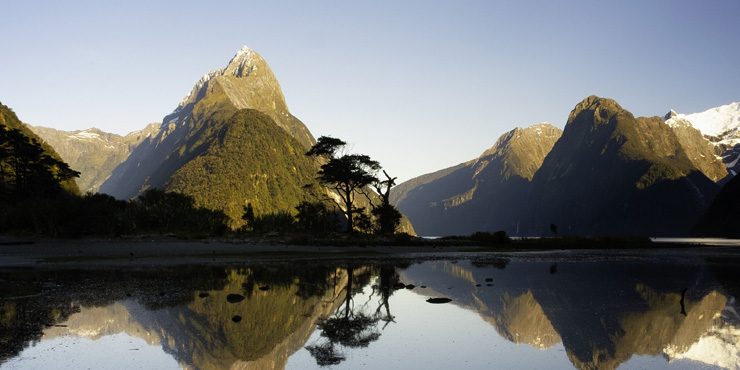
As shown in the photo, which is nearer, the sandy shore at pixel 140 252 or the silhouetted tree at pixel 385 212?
the sandy shore at pixel 140 252

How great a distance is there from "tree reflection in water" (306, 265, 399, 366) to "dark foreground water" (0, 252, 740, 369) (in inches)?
1.9

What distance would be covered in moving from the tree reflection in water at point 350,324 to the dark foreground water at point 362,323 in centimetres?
5

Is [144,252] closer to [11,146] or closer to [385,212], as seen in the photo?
[385,212]

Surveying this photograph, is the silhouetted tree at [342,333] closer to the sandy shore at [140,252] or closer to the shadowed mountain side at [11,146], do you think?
the sandy shore at [140,252]

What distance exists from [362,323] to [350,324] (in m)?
0.44

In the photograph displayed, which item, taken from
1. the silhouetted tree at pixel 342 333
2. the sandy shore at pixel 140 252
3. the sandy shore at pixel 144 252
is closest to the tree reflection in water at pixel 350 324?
the silhouetted tree at pixel 342 333

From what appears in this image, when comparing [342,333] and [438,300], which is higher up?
[438,300]

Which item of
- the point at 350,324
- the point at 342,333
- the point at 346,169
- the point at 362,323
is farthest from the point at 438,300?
the point at 346,169

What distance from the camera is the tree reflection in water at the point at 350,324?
12945 mm

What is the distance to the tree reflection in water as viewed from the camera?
12.9 m

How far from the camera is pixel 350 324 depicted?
16453 mm

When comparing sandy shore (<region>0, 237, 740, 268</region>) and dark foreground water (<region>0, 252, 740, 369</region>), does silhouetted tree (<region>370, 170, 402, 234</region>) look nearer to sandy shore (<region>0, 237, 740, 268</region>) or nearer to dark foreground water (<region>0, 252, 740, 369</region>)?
sandy shore (<region>0, 237, 740, 268</region>)

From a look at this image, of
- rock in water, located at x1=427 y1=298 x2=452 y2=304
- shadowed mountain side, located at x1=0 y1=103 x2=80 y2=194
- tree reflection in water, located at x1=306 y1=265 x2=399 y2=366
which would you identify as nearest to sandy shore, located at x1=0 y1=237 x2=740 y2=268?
tree reflection in water, located at x1=306 y1=265 x2=399 y2=366

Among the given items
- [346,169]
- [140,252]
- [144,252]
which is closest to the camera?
[140,252]
